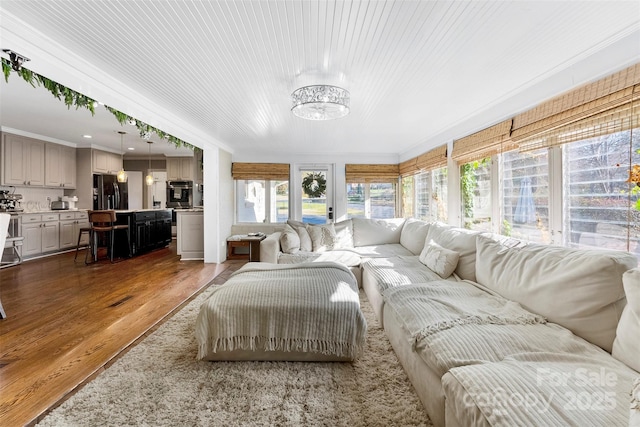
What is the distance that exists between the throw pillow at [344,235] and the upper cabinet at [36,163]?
236 inches

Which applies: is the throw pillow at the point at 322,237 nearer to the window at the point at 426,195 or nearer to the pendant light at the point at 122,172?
the window at the point at 426,195

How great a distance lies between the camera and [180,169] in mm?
7953

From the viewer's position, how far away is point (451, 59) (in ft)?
6.98

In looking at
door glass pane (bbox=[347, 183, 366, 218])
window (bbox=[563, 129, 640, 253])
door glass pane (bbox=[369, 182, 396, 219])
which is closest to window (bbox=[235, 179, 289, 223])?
door glass pane (bbox=[347, 183, 366, 218])

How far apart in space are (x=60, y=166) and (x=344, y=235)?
6368 millimetres

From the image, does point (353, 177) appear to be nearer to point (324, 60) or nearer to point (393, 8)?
point (324, 60)

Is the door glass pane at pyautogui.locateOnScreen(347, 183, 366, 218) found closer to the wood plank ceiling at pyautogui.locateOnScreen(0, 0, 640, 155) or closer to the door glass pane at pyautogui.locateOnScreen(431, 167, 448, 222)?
the door glass pane at pyautogui.locateOnScreen(431, 167, 448, 222)

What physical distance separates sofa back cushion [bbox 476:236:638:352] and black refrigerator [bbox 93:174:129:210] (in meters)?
8.22

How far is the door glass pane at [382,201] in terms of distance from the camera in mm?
6227

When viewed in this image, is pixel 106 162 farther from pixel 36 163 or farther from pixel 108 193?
pixel 36 163

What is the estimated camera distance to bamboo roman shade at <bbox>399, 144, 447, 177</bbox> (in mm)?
4184

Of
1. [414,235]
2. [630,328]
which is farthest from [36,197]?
[630,328]

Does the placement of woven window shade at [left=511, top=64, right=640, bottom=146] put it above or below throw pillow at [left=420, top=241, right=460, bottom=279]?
above

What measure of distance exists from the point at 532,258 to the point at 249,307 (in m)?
1.96
